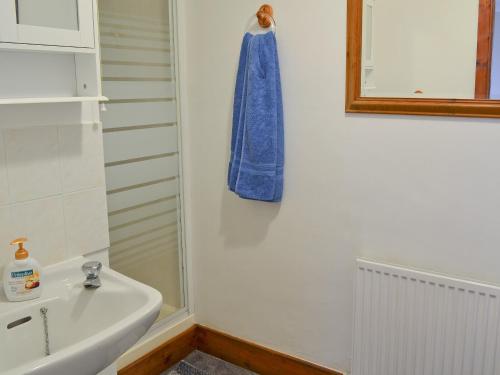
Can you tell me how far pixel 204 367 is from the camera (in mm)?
2504

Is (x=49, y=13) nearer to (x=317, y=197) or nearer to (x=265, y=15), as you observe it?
(x=265, y=15)

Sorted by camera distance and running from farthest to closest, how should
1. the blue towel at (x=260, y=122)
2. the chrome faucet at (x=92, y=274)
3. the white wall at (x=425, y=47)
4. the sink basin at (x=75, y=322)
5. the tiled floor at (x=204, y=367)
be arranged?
the tiled floor at (x=204, y=367), the blue towel at (x=260, y=122), the white wall at (x=425, y=47), the chrome faucet at (x=92, y=274), the sink basin at (x=75, y=322)

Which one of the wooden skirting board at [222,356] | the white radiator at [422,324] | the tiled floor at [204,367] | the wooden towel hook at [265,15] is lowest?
the tiled floor at [204,367]

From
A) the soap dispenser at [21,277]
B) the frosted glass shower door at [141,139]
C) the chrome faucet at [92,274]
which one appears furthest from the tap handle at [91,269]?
the frosted glass shower door at [141,139]

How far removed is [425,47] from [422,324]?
100 cm

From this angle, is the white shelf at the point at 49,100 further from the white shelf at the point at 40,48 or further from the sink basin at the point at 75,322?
the sink basin at the point at 75,322

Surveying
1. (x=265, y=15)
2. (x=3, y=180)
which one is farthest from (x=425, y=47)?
(x=3, y=180)

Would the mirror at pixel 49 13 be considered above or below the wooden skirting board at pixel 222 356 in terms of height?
above

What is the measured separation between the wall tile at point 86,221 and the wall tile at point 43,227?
1.2 inches

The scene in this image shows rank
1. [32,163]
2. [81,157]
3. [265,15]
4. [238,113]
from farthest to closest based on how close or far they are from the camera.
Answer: [238,113]
[265,15]
[81,157]
[32,163]

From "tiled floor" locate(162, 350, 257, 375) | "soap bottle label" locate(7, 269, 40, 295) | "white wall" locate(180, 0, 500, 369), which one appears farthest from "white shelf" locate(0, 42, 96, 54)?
"tiled floor" locate(162, 350, 257, 375)

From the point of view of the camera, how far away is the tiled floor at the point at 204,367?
2459mm

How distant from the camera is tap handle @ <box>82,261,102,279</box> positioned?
1657 millimetres

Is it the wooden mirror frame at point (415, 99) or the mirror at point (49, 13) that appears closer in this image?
the mirror at point (49, 13)
